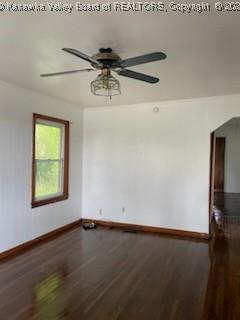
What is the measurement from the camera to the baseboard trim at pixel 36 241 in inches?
149

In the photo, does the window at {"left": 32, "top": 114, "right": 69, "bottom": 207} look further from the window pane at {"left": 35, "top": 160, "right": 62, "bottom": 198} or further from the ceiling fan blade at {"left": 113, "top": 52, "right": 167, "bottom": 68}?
the ceiling fan blade at {"left": 113, "top": 52, "right": 167, "bottom": 68}

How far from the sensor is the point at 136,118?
5.18 metres

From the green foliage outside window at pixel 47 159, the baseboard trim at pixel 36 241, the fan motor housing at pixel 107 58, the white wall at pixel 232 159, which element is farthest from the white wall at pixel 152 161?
the white wall at pixel 232 159

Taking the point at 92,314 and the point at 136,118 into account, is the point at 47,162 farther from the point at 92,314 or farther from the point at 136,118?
the point at 92,314

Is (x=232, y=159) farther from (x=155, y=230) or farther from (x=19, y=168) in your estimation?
(x=19, y=168)

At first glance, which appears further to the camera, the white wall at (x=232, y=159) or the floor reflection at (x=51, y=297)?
the white wall at (x=232, y=159)

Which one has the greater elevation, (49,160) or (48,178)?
(49,160)

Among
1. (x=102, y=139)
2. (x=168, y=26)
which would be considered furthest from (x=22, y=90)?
(x=168, y=26)

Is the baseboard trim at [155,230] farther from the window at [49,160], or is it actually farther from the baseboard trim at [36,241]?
the window at [49,160]

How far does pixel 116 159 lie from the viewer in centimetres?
538

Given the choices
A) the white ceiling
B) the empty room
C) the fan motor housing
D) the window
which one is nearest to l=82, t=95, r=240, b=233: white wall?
the empty room

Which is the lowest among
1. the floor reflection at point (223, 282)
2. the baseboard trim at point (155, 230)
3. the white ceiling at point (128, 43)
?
the floor reflection at point (223, 282)

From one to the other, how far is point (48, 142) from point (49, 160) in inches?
12.8

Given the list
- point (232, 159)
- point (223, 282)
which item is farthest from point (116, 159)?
point (232, 159)
